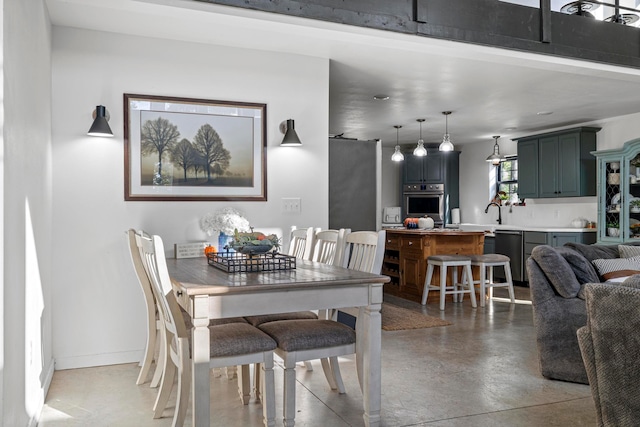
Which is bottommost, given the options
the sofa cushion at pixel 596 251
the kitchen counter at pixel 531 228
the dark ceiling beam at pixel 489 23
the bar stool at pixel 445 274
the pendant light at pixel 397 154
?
the bar stool at pixel 445 274

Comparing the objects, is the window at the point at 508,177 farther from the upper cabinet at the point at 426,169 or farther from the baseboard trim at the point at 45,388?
the baseboard trim at the point at 45,388

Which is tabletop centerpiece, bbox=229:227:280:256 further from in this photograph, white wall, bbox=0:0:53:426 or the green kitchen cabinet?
the green kitchen cabinet

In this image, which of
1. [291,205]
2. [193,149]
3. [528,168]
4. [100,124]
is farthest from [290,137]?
[528,168]

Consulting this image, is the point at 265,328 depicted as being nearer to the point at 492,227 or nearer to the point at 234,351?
the point at 234,351

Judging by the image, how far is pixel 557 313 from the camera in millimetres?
3285

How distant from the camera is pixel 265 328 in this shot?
2.70 m

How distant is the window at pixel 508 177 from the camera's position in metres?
8.76

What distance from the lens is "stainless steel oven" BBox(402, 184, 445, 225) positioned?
9461mm

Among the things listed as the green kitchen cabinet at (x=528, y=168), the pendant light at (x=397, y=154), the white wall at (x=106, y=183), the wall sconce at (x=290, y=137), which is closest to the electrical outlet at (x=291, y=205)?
the white wall at (x=106, y=183)

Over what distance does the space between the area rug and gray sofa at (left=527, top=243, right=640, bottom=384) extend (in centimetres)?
161

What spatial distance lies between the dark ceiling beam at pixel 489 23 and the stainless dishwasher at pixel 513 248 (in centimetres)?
335

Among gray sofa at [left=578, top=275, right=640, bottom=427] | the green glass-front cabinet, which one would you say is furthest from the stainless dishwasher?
gray sofa at [left=578, top=275, right=640, bottom=427]

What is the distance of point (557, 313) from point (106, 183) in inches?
126

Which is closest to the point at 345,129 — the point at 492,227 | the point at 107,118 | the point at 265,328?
the point at 492,227
